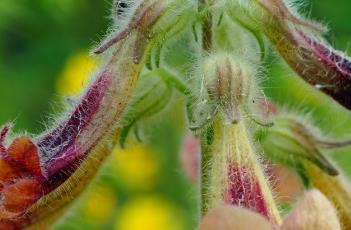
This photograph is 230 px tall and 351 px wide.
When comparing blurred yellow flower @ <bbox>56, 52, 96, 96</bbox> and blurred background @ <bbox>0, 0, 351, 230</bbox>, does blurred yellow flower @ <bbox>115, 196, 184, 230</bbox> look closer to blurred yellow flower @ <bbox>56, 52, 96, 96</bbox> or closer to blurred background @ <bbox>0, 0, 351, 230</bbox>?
blurred background @ <bbox>0, 0, 351, 230</bbox>

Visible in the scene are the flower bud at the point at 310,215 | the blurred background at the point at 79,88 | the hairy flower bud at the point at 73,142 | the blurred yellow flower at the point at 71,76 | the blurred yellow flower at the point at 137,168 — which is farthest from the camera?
the blurred yellow flower at the point at 137,168

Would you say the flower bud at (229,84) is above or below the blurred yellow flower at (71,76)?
below

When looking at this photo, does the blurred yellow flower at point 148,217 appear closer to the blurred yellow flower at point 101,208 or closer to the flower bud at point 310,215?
the blurred yellow flower at point 101,208

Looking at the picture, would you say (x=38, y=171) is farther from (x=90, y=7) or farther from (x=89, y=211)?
(x=90, y=7)

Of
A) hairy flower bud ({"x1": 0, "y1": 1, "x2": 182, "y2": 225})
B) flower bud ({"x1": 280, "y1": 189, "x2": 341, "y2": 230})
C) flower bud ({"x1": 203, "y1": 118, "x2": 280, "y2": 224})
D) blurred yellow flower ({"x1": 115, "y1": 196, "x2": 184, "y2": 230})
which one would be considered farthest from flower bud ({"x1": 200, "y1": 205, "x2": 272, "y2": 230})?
blurred yellow flower ({"x1": 115, "y1": 196, "x2": 184, "y2": 230})

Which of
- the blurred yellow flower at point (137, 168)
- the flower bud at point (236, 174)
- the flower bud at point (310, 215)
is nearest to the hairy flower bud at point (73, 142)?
the flower bud at point (236, 174)

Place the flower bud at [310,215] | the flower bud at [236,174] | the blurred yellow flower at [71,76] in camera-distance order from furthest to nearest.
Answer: the blurred yellow flower at [71,76] → the flower bud at [236,174] → the flower bud at [310,215]

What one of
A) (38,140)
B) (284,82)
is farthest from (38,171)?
(284,82)
